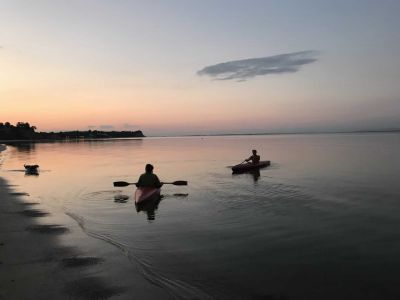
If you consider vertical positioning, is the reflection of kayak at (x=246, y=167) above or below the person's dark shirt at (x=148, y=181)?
below

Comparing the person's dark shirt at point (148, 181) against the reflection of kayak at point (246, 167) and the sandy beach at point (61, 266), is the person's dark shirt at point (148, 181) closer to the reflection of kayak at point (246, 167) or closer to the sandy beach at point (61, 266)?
the sandy beach at point (61, 266)

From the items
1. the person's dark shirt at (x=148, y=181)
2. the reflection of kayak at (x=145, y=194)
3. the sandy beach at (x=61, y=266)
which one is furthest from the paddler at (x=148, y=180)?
the sandy beach at (x=61, y=266)

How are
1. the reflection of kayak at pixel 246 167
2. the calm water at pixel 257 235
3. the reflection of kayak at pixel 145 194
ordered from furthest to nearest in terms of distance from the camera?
the reflection of kayak at pixel 246 167, the reflection of kayak at pixel 145 194, the calm water at pixel 257 235

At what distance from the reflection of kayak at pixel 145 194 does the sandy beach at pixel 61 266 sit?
5.03 metres

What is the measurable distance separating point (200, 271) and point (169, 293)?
1676 millimetres

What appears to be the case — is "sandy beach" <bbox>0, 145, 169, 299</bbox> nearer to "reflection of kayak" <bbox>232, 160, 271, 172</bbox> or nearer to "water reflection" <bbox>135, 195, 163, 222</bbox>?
"water reflection" <bbox>135, 195, 163, 222</bbox>

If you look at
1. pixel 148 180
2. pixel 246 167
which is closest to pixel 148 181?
pixel 148 180

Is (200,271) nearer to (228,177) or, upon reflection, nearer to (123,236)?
(123,236)

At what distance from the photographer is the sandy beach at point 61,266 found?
8.26 m

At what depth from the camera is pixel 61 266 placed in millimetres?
9844

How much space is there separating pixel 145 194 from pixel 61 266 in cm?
1064

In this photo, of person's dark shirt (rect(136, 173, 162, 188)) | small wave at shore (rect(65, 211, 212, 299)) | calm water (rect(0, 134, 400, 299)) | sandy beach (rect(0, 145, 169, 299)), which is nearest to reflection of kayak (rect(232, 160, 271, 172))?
calm water (rect(0, 134, 400, 299))

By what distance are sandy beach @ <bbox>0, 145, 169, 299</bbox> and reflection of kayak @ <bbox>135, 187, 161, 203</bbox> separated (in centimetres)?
503

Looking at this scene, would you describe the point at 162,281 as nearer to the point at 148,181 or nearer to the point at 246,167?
the point at 148,181
